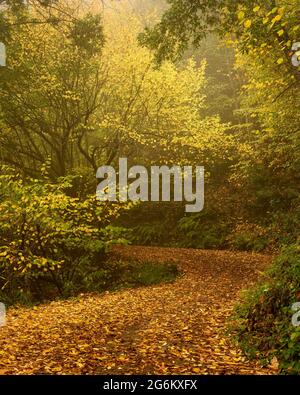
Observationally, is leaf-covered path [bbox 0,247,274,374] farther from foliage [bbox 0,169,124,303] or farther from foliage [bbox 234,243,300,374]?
foliage [bbox 0,169,124,303]

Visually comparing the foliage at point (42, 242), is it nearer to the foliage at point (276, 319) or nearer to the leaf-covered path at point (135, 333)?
the leaf-covered path at point (135, 333)

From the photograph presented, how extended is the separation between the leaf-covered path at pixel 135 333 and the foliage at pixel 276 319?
27 cm

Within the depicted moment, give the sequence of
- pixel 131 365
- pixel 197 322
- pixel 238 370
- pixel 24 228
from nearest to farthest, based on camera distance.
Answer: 1. pixel 238 370
2. pixel 131 365
3. pixel 197 322
4. pixel 24 228

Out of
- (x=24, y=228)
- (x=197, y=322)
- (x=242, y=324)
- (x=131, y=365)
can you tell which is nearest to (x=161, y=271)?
(x=24, y=228)

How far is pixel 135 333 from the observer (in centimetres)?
714

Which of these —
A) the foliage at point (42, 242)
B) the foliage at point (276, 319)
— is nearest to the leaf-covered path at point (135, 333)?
the foliage at point (276, 319)

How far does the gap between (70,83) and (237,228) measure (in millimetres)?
9234

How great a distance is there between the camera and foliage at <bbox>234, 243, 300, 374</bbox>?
5.21 meters

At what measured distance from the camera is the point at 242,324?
6617 millimetres

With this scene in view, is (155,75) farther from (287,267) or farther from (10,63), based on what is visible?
(287,267)

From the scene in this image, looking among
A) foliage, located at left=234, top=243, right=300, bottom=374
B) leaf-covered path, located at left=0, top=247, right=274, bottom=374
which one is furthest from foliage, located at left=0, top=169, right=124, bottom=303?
foliage, located at left=234, top=243, right=300, bottom=374

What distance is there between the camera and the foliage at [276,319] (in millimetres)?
5214

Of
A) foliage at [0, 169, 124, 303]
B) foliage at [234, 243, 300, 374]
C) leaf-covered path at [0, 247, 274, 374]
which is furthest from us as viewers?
foliage at [0, 169, 124, 303]

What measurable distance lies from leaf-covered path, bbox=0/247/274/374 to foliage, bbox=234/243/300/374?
0.27 meters
